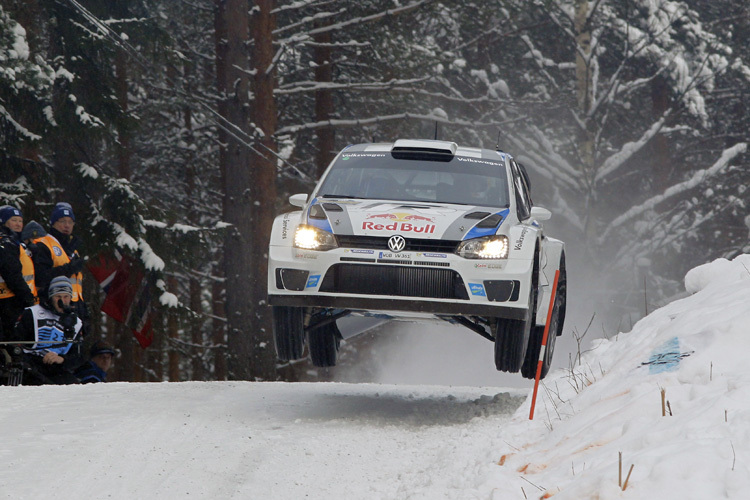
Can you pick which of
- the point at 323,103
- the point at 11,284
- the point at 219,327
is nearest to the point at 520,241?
the point at 11,284

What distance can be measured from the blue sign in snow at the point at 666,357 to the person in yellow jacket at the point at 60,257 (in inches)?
268

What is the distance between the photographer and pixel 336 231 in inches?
327

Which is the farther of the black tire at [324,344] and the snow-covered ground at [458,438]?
the black tire at [324,344]

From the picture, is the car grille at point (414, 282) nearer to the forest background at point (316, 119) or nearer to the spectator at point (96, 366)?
the spectator at point (96, 366)

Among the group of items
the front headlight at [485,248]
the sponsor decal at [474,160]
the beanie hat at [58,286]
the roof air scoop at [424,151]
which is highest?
the roof air scoop at [424,151]

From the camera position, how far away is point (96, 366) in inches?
454

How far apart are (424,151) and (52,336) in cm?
431

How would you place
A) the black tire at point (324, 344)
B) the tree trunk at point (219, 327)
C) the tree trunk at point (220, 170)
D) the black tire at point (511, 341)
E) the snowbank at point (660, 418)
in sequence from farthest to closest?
the tree trunk at point (219, 327), the tree trunk at point (220, 170), the black tire at point (324, 344), the black tire at point (511, 341), the snowbank at point (660, 418)

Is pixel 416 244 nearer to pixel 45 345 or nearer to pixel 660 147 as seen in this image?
pixel 45 345

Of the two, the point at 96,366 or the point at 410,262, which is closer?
the point at 410,262

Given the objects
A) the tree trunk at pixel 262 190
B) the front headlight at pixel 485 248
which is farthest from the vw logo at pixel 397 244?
the tree trunk at pixel 262 190

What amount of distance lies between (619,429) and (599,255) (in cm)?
2083

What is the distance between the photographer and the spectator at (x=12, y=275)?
34.5 feet

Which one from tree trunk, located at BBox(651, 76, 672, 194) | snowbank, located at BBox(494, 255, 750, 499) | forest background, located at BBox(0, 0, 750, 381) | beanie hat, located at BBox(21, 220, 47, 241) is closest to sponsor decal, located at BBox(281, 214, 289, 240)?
snowbank, located at BBox(494, 255, 750, 499)
